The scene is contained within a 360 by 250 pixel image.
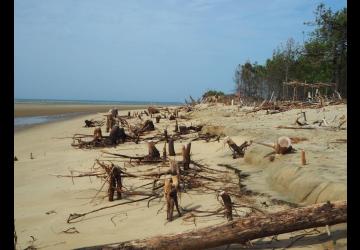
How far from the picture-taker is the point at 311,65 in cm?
3662

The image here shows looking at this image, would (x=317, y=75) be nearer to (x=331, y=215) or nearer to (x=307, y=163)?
(x=307, y=163)

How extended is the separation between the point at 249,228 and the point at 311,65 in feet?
117

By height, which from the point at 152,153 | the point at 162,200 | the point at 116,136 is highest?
the point at 116,136

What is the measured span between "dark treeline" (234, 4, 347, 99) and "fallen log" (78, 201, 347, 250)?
18.0 m

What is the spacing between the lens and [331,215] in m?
3.53

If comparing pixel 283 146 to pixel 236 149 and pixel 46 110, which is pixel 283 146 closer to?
pixel 236 149

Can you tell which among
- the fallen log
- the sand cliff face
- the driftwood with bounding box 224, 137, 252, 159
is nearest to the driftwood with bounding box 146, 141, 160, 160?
the driftwood with bounding box 224, 137, 252, 159

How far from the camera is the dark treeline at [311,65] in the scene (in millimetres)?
30219

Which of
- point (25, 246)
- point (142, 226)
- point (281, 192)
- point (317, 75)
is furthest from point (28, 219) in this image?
point (317, 75)

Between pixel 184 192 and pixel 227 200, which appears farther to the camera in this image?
pixel 184 192

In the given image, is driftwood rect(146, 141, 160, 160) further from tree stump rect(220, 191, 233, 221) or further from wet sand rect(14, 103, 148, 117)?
wet sand rect(14, 103, 148, 117)

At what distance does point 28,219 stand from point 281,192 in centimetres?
340

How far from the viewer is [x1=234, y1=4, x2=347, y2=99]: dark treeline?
30219mm

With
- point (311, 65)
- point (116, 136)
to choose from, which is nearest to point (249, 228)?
point (116, 136)
